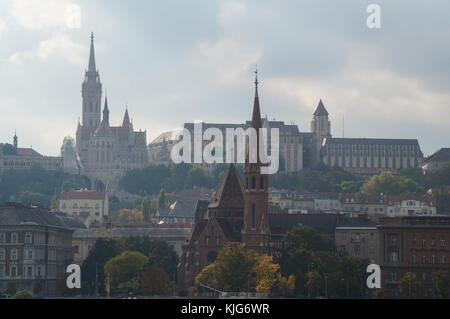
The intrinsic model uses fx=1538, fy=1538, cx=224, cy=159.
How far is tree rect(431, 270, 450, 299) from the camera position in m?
134

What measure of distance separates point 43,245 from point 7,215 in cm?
539

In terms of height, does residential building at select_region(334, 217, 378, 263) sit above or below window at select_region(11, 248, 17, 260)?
above

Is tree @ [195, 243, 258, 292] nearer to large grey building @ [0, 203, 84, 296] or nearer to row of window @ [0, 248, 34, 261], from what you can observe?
large grey building @ [0, 203, 84, 296]

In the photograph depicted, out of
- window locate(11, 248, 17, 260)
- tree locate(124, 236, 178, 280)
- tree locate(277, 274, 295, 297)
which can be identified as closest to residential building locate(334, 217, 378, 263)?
tree locate(124, 236, 178, 280)

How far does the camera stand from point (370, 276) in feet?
474

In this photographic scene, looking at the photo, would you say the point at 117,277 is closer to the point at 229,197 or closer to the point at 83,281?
the point at 83,281

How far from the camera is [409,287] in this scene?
134250mm

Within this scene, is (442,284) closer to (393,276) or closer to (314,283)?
(393,276)

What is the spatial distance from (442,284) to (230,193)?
3540cm

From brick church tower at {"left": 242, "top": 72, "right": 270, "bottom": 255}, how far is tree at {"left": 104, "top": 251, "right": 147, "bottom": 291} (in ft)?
39.0
